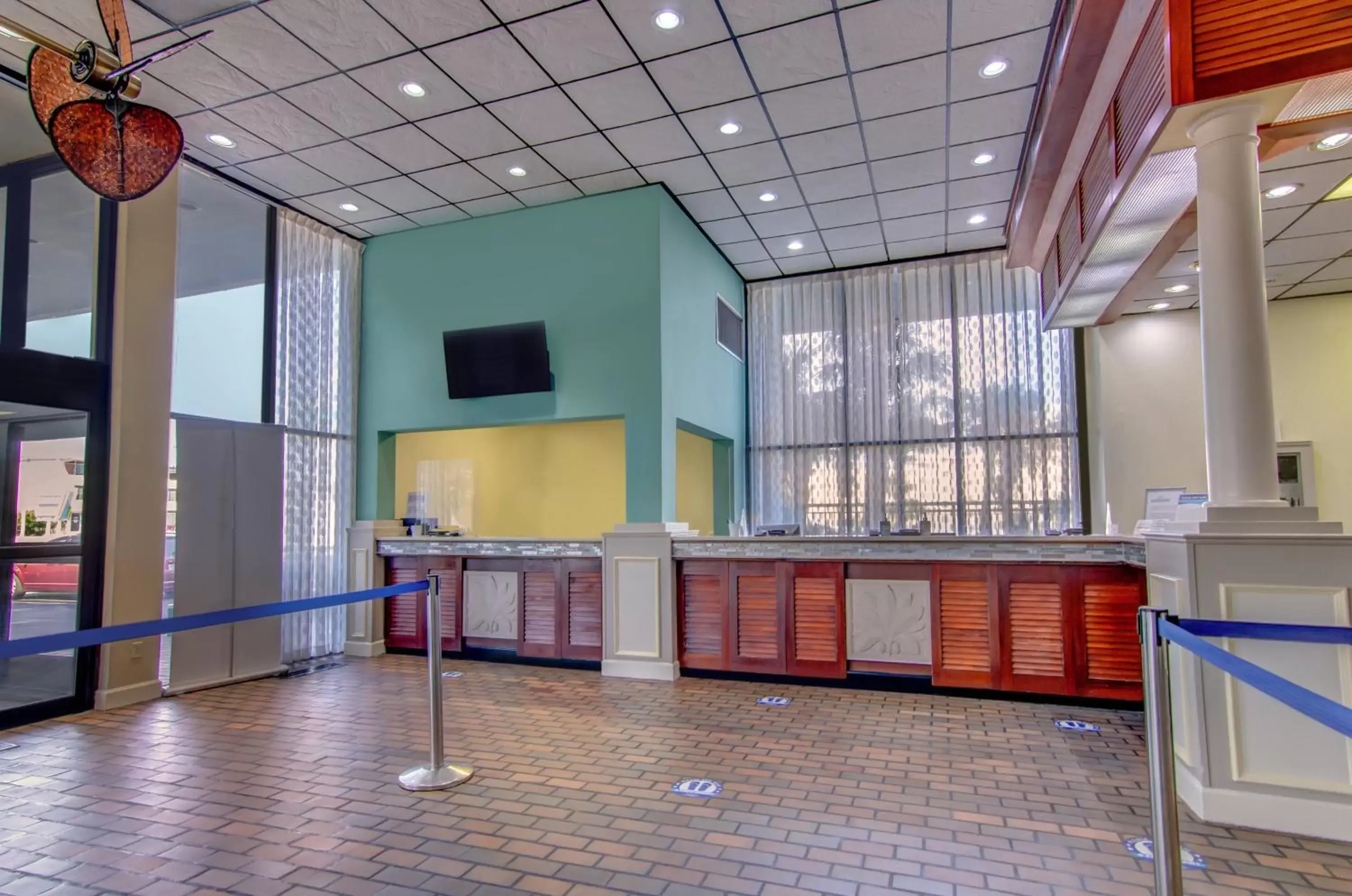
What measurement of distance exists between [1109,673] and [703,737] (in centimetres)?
272

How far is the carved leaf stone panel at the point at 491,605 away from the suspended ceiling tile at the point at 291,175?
361 cm

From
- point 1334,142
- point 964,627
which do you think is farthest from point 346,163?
point 1334,142

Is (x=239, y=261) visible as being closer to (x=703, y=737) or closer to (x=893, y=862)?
(x=703, y=737)

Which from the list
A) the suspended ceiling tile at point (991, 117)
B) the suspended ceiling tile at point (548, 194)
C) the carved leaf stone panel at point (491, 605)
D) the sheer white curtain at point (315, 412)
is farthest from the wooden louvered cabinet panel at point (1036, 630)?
the sheer white curtain at point (315, 412)

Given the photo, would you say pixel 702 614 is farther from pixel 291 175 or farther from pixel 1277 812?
pixel 291 175

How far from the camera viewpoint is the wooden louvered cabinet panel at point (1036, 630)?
4820 mm

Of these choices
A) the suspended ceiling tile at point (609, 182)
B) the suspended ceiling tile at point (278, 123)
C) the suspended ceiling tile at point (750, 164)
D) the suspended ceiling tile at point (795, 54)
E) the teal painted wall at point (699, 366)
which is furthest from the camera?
the teal painted wall at point (699, 366)

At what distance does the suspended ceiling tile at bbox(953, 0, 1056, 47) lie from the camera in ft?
13.7

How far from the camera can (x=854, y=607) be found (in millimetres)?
5340

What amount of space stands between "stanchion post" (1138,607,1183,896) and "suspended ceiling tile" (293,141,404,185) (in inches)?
236

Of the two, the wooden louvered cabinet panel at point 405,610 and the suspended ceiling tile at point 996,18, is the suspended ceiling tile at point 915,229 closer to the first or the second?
the suspended ceiling tile at point 996,18

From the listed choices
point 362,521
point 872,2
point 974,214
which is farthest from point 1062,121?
point 362,521

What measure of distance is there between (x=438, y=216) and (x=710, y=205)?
261 centimetres

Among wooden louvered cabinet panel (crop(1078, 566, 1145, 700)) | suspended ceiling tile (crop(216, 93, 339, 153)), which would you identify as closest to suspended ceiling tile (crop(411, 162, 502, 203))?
suspended ceiling tile (crop(216, 93, 339, 153))
